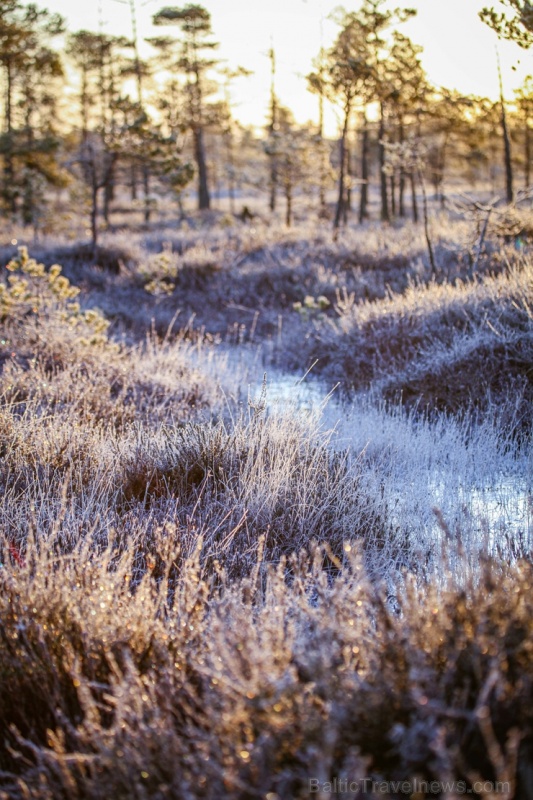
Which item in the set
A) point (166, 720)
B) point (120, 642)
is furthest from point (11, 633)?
point (166, 720)

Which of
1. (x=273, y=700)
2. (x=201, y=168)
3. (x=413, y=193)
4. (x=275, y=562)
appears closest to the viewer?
(x=273, y=700)

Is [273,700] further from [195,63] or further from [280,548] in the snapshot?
[195,63]

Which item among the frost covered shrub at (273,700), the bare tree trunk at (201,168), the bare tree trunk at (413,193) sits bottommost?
the frost covered shrub at (273,700)

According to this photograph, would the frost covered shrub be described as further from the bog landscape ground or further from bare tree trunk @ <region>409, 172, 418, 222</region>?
bare tree trunk @ <region>409, 172, 418, 222</region>

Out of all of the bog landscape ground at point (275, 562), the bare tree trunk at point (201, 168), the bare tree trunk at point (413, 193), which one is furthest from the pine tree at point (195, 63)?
the bog landscape ground at point (275, 562)

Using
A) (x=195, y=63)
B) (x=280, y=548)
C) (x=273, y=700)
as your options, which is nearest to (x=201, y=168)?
(x=195, y=63)

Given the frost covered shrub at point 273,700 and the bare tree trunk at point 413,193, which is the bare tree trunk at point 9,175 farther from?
the frost covered shrub at point 273,700

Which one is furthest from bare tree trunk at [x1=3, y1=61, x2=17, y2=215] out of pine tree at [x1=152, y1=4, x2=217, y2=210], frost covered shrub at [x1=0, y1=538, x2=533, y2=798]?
frost covered shrub at [x1=0, y1=538, x2=533, y2=798]

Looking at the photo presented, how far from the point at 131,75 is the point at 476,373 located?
3046cm

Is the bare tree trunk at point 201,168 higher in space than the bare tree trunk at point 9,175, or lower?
higher

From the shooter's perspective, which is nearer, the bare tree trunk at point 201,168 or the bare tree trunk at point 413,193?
the bare tree trunk at point 413,193

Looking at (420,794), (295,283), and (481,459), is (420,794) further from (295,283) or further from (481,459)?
(295,283)

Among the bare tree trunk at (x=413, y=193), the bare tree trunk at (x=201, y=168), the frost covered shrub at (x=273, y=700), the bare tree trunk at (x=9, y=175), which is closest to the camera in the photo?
the frost covered shrub at (x=273, y=700)

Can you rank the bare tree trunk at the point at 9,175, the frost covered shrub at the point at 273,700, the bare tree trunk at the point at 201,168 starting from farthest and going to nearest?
the bare tree trunk at the point at 201,168 → the bare tree trunk at the point at 9,175 → the frost covered shrub at the point at 273,700
